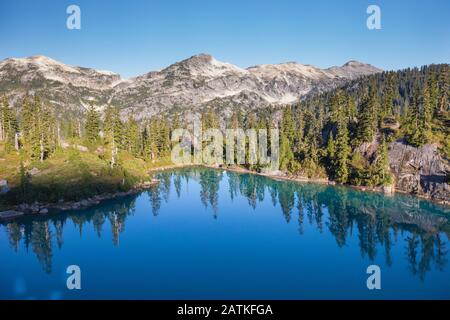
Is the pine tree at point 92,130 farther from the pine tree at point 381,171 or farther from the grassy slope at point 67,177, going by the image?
the pine tree at point 381,171

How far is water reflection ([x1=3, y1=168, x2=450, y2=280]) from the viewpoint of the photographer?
59688 mm

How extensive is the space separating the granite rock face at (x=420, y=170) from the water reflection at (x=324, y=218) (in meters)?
5.66

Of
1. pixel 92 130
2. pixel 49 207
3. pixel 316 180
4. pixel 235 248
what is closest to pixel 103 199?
pixel 49 207

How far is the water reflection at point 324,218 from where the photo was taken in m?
59.7

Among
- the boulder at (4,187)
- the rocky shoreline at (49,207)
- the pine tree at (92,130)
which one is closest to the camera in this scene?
the rocky shoreline at (49,207)

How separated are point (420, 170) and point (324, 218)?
123 ft

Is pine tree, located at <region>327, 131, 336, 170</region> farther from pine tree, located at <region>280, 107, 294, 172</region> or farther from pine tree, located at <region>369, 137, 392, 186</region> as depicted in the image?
pine tree, located at <region>369, 137, 392, 186</region>

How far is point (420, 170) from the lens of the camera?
94.8 metres

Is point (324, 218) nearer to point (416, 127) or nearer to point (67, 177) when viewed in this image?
point (416, 127)

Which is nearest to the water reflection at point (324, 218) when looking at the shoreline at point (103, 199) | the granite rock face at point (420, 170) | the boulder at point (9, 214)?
the shoreline at point (103, 199)

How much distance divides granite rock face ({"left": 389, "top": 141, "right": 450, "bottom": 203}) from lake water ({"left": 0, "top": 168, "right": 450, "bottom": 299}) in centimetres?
544

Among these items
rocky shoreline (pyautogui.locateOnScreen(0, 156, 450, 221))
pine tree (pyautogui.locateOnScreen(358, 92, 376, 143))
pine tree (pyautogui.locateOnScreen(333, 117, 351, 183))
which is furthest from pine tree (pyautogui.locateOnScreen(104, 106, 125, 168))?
pine tree (pyautogui.locateOnScreen(358, 92, 376, 143))

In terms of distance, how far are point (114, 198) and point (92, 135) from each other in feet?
137

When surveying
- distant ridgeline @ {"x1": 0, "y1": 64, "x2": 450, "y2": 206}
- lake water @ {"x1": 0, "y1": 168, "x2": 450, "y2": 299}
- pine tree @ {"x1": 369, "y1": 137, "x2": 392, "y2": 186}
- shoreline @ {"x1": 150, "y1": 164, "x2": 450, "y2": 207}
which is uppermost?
distant ridgeline @ {"x1": 0, "y1": 64, "x2": 450, "y2": 206}
